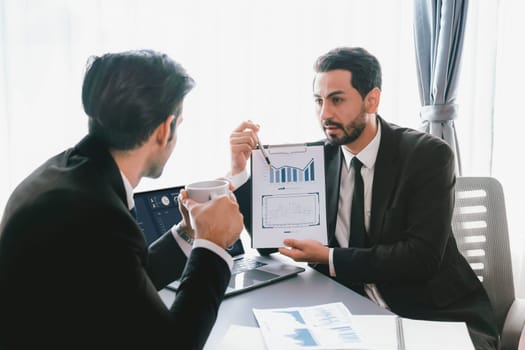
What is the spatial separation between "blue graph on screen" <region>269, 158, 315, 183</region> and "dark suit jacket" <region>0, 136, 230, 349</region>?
73 cm

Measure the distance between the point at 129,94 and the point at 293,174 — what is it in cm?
74

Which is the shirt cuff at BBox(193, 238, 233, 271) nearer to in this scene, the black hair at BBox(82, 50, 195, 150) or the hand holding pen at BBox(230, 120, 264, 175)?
the black hair at BBox(82, 50, 195, 150)

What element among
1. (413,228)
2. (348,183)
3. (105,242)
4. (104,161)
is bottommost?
(413,228)

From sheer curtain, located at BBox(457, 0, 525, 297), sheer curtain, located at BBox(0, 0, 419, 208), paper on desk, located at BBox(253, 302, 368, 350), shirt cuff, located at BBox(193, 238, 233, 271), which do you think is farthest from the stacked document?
sheer curtain, located at BBox(457, 0, 525, 297)

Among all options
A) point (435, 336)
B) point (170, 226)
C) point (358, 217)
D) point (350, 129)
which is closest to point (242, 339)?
point (435, 336)

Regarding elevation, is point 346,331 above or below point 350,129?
below

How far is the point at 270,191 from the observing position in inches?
63.4

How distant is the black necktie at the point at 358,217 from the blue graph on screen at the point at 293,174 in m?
0.20

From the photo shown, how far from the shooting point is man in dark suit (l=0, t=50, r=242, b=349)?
2.76ft

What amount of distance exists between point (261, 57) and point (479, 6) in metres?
1.13

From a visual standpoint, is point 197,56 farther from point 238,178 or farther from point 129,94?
point 129,94

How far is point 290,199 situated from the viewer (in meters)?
1.60

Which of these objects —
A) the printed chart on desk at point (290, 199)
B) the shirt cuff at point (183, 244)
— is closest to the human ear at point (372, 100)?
the printed chart on desk at point (290, 199)

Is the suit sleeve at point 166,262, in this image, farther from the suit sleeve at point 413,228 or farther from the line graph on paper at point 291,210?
the suit sleeve at point 413,228
